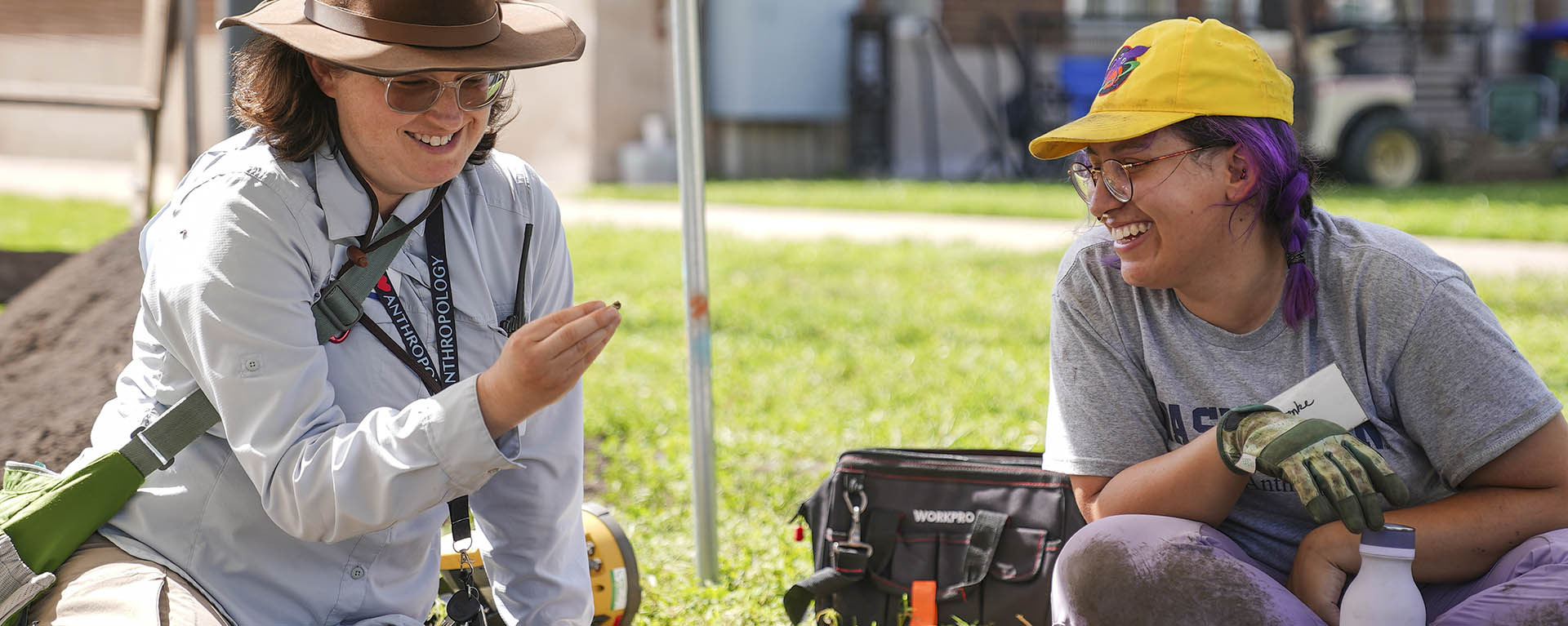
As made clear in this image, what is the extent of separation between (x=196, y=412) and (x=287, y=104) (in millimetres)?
468

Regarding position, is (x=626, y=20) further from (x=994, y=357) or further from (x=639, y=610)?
(x=639, y=610)

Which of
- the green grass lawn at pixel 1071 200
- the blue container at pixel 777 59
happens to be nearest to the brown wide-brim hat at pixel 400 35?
the green grass lawn at pixel 1071 200

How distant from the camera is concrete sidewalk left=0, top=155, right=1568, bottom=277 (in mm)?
8195

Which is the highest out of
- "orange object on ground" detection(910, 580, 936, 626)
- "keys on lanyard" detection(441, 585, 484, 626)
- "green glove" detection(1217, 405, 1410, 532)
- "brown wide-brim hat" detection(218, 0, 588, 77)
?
"brown wide-brim hat" detection(218, 0, 588, 77)

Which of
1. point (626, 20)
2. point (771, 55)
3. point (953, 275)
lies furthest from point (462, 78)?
point (771, 55)

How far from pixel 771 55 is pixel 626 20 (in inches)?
69.1

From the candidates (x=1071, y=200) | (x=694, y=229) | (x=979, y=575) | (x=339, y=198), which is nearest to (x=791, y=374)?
(x=694, y=229)

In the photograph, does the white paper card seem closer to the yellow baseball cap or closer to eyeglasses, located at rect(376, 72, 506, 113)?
the yellow baseball cap

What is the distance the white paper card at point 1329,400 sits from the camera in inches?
90.4

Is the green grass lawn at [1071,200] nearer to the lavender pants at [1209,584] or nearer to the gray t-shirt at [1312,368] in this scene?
the gray t-shirt at [1312,368]

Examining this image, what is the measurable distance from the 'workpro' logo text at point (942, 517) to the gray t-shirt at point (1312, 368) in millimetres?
381

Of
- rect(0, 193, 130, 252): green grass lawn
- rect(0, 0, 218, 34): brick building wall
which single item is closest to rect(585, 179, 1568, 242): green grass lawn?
rect(0, 193, 130, 252): green grass lawn

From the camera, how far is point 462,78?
6.97 ft

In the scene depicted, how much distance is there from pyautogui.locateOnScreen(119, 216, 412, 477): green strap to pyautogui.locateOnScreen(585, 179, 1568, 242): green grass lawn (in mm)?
8275
